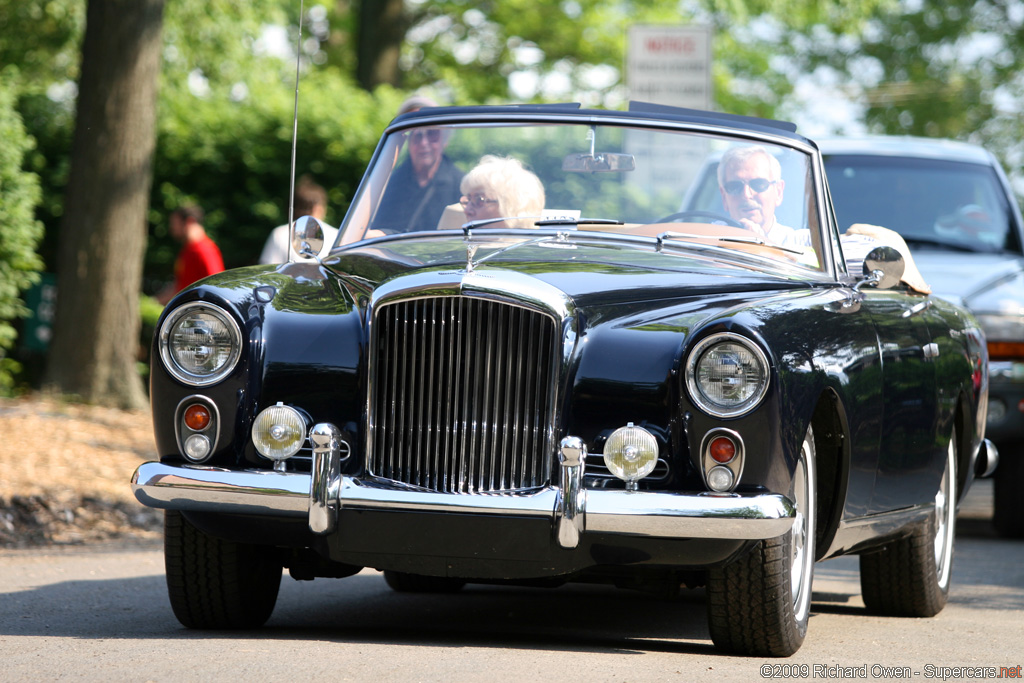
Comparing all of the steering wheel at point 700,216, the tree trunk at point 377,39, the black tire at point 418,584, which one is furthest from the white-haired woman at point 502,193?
the tree trunk at point 377,39

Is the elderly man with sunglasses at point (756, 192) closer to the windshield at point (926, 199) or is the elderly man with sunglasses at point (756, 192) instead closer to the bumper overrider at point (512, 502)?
the bumper overrider at point (512, 502)

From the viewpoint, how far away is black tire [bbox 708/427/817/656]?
428 cm

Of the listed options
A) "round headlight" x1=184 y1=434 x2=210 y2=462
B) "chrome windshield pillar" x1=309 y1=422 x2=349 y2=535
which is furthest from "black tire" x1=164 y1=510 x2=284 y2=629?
"chrome windshield pillar" x1=309 y1=422 x2=349 y2=535

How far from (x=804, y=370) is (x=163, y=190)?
39.2 feet

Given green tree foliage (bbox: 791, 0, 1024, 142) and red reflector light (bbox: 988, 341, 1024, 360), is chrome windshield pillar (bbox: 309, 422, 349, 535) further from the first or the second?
green tree foliage (bbox: 791, 0, 1024, 142)

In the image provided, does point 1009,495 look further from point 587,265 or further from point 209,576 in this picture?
point 209,576

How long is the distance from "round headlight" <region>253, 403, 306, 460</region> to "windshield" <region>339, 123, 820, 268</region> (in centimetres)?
120

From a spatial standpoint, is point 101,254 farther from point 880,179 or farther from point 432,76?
point 432,76

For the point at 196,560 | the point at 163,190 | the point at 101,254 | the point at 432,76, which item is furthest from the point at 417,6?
the point at 196,560

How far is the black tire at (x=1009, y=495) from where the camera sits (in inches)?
340

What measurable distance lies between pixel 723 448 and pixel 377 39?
1757 centimetres

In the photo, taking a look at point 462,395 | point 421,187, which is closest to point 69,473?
point 421,187

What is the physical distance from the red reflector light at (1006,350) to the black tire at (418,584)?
3646 mm

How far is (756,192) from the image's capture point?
17.9 ft
